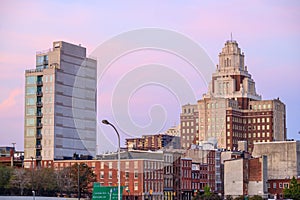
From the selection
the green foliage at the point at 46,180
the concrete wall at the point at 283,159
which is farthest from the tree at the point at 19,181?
the concrete wall at the point at 283,159

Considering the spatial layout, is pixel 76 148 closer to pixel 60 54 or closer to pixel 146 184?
pixel 60 54

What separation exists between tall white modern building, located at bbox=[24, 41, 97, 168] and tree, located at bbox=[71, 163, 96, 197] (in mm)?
25843

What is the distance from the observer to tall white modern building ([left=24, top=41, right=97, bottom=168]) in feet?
545

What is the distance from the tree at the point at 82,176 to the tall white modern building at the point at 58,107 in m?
25.8

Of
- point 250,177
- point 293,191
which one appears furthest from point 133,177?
point 293,191

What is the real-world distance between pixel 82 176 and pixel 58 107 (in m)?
36.8

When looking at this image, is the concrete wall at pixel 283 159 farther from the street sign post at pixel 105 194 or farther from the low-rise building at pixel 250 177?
the street sign post at pixel 105 194

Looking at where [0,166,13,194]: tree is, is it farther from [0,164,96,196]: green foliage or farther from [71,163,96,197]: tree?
[71,163,96,197]: tree

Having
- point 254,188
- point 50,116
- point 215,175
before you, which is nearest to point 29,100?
point 50,116

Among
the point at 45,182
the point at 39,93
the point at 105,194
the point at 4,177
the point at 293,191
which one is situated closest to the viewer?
the point at 105,194

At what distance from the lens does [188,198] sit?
494 feet

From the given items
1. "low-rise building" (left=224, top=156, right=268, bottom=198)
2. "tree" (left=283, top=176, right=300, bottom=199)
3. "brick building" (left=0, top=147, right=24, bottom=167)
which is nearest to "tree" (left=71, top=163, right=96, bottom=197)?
"brick building" (left=0, top=147, right=24, bottom=167)

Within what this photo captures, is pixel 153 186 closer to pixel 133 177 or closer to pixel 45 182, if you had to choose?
pixel 133 177

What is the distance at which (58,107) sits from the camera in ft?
Answer: 550
